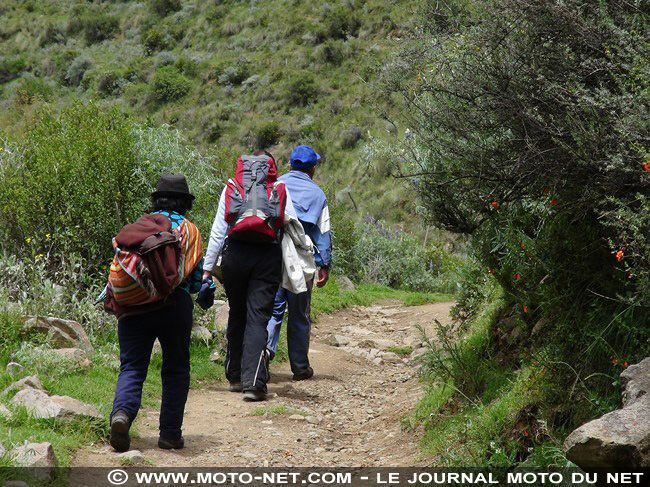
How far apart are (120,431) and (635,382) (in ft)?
9.68

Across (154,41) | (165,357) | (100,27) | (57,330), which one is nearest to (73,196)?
(57,330)

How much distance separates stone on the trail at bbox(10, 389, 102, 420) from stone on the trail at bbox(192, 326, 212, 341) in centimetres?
270

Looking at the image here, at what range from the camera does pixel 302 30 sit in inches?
1547

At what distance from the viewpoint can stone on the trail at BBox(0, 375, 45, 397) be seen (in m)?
5.39

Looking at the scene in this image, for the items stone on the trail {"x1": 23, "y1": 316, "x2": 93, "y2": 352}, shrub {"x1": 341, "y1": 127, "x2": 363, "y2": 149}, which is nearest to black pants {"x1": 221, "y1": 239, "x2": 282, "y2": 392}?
stone on the trail {"x1": 23, "y1": 316, "x2": 93, "y2": 352}

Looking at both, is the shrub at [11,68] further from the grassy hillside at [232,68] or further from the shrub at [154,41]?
the shrub at [154,41]

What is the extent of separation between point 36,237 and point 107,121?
1703 mm

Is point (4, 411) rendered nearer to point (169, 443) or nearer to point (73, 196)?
point (169, 443)

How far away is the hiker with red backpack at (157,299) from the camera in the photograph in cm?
489

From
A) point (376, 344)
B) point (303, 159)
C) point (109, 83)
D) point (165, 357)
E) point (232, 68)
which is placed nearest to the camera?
point (165, 357)

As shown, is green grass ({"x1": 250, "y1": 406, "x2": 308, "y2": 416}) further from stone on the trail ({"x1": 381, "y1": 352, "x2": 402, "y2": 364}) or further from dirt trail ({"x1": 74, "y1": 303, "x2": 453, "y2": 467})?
stone on the trail ({"x1": 381, "y1": 352, "x2": 402, "y2": 364})

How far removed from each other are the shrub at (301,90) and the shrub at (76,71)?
1504 cm

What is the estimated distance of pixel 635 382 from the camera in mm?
3490

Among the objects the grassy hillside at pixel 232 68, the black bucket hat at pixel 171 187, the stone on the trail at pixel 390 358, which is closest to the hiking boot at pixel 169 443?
the black bucket hat at pixel 171 187
